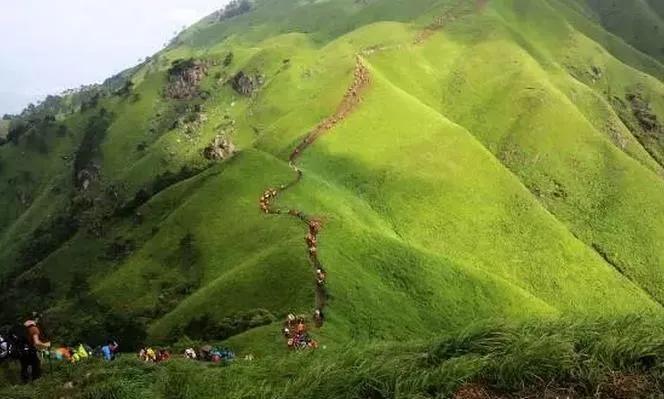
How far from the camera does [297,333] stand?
48.0 metres

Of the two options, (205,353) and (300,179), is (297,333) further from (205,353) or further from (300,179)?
(300,179)

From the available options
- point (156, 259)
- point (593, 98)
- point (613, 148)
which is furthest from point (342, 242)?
point (593, 98)

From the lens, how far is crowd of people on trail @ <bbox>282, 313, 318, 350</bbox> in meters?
46.0

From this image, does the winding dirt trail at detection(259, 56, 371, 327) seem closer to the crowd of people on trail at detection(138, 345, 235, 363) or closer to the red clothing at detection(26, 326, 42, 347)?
the crowd of people on trail at detection(138, 345, 235, 363)

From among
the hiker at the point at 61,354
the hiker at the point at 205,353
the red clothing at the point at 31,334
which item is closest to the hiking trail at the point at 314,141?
the hiker at the point at 205,353

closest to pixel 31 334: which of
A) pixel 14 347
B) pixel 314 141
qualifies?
pixel 14 347

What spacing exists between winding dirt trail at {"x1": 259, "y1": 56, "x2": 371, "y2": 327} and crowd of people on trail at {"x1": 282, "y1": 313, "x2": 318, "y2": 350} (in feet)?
5.01

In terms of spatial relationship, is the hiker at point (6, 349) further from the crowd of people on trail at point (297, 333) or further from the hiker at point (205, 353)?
the crowd of people on trail at point (297, 333)

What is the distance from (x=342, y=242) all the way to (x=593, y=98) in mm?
120087

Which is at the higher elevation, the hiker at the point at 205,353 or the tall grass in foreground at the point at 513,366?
the tall grass in foreground at the point at 513,366

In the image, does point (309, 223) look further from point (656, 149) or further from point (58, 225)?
point (656, 149)

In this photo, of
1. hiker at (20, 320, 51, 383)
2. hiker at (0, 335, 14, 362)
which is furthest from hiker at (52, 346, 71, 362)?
hiker at (20, 320, 51, 383)

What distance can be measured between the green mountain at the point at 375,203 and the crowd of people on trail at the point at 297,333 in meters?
0.98

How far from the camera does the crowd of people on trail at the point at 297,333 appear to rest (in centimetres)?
4603
